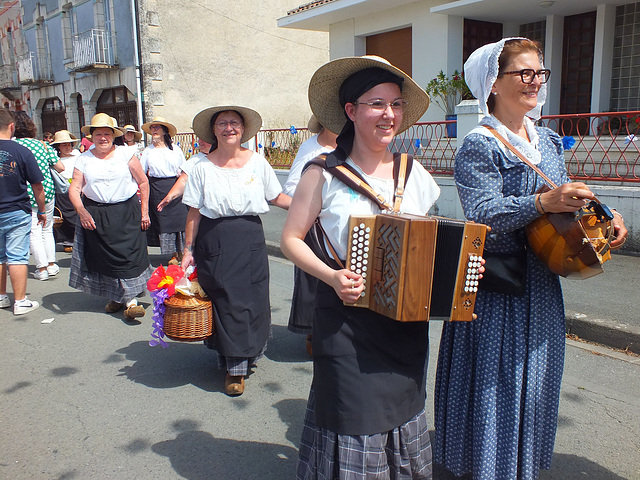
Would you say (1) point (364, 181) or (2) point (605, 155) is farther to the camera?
(2) point (605, 155)

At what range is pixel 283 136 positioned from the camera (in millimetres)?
14570

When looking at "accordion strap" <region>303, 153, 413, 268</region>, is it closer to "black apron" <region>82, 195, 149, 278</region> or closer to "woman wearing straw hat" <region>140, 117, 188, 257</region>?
"black apron" <region>82, 195, 149, 278</region>

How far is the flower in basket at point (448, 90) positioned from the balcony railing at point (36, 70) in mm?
18384

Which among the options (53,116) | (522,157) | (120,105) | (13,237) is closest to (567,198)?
(522,157)

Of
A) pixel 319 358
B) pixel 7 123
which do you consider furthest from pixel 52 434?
pixel 7 123

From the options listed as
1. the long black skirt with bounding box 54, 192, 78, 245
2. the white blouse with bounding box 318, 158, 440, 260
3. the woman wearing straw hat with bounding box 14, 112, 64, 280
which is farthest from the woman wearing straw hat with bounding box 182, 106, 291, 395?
the long black skirt with bounding box 54, 192, 78, 245

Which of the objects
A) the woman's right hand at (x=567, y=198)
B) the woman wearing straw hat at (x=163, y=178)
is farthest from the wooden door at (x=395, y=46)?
the woman's right hand at (x=567, y=198)

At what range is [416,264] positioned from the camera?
1.92 m

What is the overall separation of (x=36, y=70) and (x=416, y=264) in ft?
85.4

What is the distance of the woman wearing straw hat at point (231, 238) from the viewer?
3902 millimetres

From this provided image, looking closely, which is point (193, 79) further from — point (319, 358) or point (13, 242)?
point (319, 358)

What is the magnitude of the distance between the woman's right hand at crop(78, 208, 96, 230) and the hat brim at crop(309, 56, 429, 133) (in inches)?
147

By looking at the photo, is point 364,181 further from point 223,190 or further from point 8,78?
point 8,78

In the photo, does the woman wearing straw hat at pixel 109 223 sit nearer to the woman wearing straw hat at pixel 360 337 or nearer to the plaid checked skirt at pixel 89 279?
the plaid checked skirt at pixel 89 279
